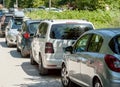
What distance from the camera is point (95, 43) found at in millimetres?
8992

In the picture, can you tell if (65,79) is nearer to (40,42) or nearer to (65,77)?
(65,77)

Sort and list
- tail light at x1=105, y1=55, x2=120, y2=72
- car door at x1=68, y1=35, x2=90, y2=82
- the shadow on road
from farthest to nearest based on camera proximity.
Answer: the shadow on road < car door at x1=68, y1=35, x2=90, y2=82 < tail light at x1=105, y1=55, x2=120, y2=72

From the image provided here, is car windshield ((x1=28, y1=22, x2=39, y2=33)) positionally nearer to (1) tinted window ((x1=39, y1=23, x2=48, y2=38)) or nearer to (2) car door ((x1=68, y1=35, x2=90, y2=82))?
(1) tinted window ((x1=39, y1=23, x2=48, y2=38))

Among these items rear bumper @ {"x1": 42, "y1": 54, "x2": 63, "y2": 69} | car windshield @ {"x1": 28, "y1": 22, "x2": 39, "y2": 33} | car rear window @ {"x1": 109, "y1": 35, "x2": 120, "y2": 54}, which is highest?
car rear window @ {"x1": 109, "y1": 35, "x2": 120, "y2": 54}

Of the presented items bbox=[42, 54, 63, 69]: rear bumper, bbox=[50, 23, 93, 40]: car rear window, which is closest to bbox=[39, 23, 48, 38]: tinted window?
bbox=[50, 23, 93, 40]: car rear window

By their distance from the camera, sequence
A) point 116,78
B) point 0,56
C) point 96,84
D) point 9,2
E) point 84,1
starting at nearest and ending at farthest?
point 116,78 < point 96,84 < point 0,56 < point 84,1 < point 9,2

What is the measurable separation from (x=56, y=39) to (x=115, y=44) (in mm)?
4442

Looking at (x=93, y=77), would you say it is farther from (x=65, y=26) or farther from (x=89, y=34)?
(x=65, y=26)

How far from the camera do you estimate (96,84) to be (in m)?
8.52

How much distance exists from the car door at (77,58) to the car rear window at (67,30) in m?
2.22

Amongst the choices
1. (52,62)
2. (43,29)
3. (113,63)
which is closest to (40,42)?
(43,29)

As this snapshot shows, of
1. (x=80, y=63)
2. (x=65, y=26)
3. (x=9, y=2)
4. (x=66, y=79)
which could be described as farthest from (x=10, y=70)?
(x=9, y=2)

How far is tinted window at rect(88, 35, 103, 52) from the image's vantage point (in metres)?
8.73

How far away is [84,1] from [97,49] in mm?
33956
